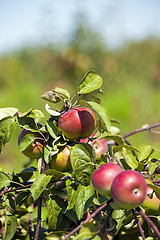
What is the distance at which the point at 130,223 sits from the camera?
75 centimetres

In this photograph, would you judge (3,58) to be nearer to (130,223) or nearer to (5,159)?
(5,159)

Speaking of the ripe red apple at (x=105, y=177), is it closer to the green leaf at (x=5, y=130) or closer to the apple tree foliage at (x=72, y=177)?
the apple tree foliage at (x=72, y=177)

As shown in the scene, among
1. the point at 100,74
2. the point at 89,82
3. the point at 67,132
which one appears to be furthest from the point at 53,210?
the point at 100,74

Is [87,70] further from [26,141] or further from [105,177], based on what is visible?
[105,177]

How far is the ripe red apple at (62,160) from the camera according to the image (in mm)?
740

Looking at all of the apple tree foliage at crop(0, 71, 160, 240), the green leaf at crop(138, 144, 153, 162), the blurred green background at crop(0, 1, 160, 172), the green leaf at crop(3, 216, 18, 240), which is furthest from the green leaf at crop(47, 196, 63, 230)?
the blurred green background at crop(0, 1, 160, 172)

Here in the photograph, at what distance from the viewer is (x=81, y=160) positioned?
0.69 metres

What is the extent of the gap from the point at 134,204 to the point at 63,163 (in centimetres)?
22

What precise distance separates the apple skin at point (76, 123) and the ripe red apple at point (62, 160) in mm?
34

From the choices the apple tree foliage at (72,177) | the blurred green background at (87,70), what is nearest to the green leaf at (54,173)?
the apple tree foliage at (72,177)

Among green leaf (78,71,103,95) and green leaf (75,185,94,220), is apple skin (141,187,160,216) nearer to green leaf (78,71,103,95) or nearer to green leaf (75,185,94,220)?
green leaf (75,185,94,220)

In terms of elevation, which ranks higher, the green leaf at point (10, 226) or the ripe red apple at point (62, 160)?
the ripe red apple at point (62, 160)

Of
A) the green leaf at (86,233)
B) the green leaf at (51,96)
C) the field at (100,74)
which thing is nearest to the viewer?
the green leaf at (86,233)

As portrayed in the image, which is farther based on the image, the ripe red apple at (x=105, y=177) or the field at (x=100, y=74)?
the field at (x=100, y=74)
